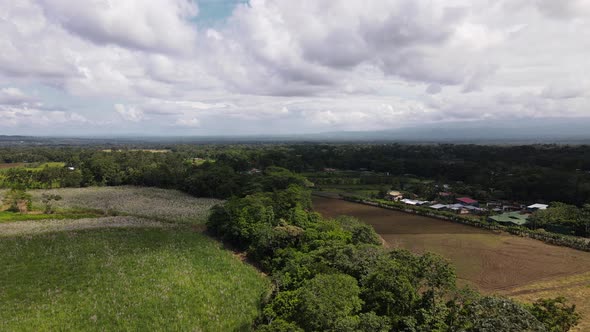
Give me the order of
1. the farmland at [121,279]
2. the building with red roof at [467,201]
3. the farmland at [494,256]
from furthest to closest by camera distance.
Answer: the building with red roof at [467,201] → the farmland at [494,256] → the farmland at [121,279]

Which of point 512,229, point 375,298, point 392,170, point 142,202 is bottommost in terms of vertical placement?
point 142,202

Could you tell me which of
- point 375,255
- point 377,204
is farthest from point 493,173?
point 375,255

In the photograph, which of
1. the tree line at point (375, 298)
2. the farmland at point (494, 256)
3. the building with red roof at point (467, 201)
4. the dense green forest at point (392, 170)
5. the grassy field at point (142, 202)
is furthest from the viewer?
the dense green forest at point (392, 170)

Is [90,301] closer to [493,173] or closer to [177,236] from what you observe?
[177,236]

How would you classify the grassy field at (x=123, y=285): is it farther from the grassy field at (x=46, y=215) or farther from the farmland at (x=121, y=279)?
the grassy field at (x=46, y=215)

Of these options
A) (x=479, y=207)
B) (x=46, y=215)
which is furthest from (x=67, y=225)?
(x=479, y=207)

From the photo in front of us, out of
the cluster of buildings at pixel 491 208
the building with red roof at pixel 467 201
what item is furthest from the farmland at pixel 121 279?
the building with red roof at pixel 467 201

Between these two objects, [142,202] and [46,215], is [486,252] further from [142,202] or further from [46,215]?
[46,215]
